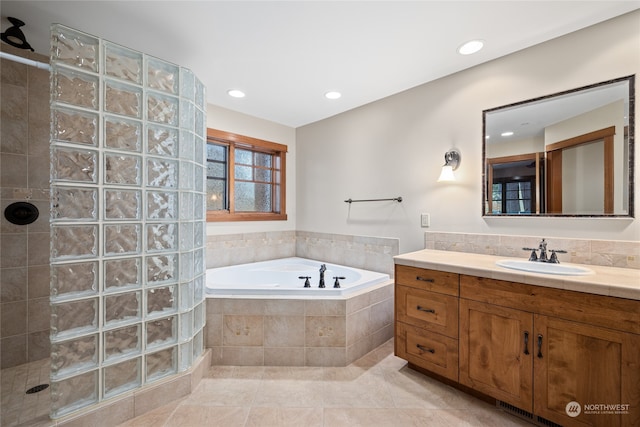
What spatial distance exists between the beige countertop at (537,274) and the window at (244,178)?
2055 mm

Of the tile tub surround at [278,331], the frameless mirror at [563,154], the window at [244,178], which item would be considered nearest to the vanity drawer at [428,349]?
the tile tub surround at [278,331]

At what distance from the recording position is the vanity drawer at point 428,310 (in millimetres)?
1742

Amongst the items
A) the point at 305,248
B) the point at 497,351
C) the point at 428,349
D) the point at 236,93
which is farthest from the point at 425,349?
the point at 236,93

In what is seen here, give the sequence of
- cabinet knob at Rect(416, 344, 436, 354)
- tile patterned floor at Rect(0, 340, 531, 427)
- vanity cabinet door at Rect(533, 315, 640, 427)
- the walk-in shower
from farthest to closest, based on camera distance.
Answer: cabinet knob at Rect(416, 344, 436, 354), tile patterned floor at Rect(0, 340, 531, 427), the walk-in shower, vanity cabinet door at Rect(533, 315, 640, 427)

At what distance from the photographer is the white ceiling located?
157 cm

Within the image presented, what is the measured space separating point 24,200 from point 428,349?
10.1 ft

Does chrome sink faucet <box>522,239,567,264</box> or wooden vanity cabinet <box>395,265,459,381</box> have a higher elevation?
chrome sink faucet <box>522,239,567,264</box>

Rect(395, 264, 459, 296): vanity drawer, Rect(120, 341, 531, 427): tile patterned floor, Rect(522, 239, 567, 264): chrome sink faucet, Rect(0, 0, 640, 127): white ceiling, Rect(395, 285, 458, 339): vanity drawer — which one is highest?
Rect(0, 0, 640, 127): white ceiling

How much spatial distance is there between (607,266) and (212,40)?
114 inches

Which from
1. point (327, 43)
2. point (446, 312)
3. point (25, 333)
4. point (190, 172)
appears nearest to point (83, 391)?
point (25, 333)

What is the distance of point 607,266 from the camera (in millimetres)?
1647

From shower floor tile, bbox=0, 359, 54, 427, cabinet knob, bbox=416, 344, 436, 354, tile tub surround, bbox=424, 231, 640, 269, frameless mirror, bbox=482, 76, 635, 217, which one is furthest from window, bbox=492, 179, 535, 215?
shower floor tile, bbox=0, 359, 54, 427

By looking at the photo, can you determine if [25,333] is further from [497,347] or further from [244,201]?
[497,347]

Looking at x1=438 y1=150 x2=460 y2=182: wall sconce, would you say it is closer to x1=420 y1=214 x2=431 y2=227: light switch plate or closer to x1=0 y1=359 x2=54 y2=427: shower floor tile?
x1=420 y1=214 x2=431 y2=227: light switch plate
